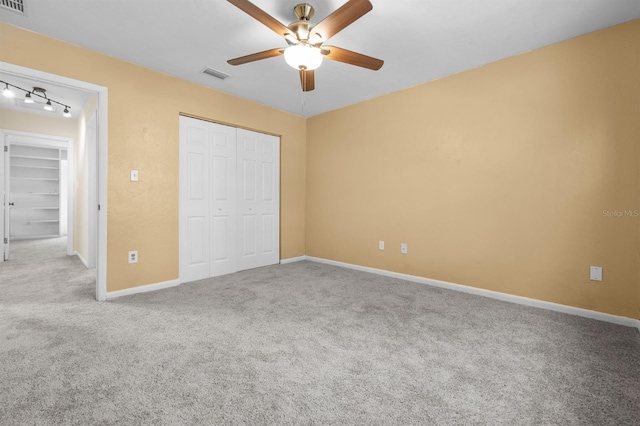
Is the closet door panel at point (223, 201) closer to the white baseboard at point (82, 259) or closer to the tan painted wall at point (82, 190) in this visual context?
the tan painted wall at point (82, 190)

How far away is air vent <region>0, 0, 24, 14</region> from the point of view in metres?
2.11

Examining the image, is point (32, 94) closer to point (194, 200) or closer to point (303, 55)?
point (194, 200)

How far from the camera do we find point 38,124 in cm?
514

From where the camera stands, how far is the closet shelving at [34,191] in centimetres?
685

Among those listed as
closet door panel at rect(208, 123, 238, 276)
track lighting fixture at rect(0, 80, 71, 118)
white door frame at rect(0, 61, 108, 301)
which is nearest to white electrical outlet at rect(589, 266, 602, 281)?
closet door panel at rect(208, 123, 238, 276)

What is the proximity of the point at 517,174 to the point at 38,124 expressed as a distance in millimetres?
7693

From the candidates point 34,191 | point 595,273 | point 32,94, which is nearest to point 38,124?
point 32,94

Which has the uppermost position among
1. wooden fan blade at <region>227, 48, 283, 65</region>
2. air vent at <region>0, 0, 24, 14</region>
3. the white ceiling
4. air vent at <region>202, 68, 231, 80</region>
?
air vent at <region>202, 68, 231, 80</region>

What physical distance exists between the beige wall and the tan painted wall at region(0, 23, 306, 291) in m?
3.71

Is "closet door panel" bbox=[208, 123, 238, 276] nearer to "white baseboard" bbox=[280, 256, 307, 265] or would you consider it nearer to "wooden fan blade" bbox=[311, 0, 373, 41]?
"white baseboard" bbox=[280, 256, 307, 265]

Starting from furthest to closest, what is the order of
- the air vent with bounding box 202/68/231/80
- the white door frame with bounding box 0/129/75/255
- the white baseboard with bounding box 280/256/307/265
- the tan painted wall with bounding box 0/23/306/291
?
1. the white door frame with bounding box 0/129/75/255
2. the white baseboard with bounding box 280/256/307/265
3. the air vent with bounding box 202/68/231/80
4. the tan painted wall with bounding box 0/23/306/291

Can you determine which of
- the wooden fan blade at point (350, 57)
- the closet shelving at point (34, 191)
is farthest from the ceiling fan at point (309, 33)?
the closet shelving at point (34, 191)

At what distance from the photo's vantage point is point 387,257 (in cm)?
394

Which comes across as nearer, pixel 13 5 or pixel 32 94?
pixel 13 5
